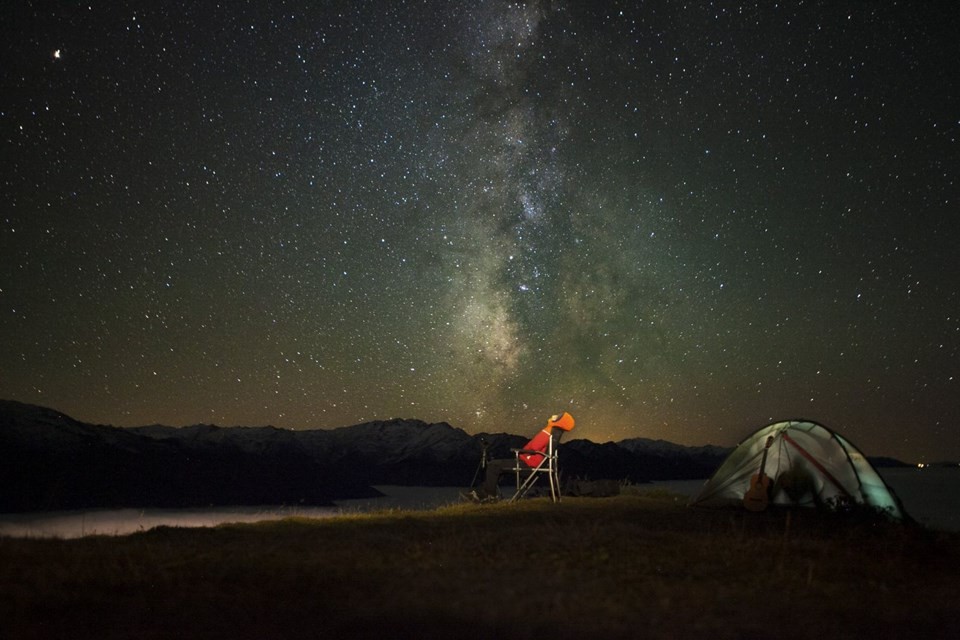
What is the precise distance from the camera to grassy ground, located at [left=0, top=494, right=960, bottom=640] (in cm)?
599

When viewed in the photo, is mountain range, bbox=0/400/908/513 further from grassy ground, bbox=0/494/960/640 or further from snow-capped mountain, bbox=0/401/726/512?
grassy ground, bbox=0/494/960/640

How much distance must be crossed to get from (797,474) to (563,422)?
5.53m

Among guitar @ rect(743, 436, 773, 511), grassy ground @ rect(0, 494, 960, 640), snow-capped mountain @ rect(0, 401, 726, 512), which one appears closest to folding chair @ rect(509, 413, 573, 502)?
guitar @ rect(743, 436, 773, 511)

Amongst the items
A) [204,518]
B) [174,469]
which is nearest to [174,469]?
[174,469]

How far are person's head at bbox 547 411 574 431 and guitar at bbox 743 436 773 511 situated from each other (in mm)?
4472

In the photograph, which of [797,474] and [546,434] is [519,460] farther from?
[797,474]

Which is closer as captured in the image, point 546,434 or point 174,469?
point 546,434

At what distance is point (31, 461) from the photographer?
5728 inches

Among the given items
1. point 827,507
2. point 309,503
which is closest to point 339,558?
point 827,507

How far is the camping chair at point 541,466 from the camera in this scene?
17438mm

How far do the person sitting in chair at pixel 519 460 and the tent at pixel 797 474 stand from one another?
146 inches

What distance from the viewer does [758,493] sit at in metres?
15.0

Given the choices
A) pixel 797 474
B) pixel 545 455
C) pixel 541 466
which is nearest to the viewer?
pixel 797 474

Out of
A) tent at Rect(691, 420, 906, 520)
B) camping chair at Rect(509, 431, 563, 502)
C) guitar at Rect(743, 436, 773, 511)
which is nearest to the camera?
tent at Rect(691, 420, 906, 520)
